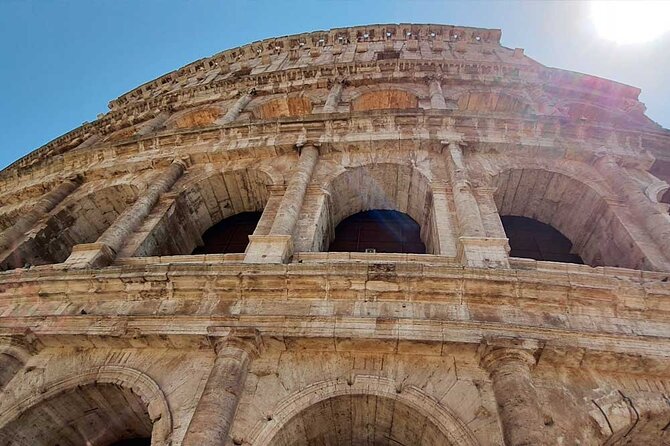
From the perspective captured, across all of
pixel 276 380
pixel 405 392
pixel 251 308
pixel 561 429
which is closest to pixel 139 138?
pixel 251 308

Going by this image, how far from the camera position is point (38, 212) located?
37.1ft

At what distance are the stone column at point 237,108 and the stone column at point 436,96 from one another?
605 centimetres

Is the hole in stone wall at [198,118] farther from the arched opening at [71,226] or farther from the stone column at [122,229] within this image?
the stone column at [122,229]

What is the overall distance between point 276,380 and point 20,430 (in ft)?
11.0

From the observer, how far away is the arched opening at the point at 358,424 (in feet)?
18.1

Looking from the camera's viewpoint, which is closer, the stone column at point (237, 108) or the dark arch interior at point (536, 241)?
the dark arch interior at point (536, 241)

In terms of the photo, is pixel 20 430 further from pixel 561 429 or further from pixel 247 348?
pixel 561 429

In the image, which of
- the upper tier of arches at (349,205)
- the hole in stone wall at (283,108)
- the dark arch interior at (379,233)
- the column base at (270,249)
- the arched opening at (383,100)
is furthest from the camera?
the hole in stone wall at (283,108)

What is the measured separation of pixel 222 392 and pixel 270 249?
268cm

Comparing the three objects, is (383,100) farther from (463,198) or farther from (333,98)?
(463,198)

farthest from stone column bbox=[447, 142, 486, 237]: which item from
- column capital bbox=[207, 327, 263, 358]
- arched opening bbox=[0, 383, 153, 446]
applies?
arched opening bbox=[0, 383, 153, 446]

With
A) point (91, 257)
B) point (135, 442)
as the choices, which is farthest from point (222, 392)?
point (91, 257)

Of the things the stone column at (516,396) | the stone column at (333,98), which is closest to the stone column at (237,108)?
the stone column at (333,98)

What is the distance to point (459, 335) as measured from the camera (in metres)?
5.90
